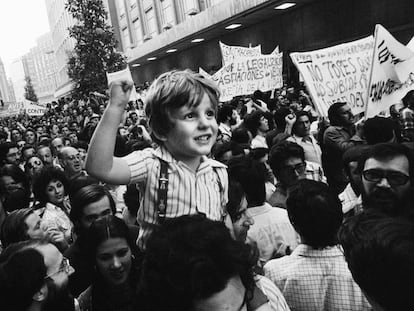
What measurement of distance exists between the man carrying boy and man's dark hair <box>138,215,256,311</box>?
1.61ft

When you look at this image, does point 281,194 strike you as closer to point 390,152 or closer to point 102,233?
point 390,152

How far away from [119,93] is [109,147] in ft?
0.80

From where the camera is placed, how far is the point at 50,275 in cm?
197

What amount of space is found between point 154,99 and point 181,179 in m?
0.36

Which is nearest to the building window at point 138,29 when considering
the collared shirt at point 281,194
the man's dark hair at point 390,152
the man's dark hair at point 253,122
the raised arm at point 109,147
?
the man's dark hair at point 253,122

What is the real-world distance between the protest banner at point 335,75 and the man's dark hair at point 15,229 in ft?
11.0

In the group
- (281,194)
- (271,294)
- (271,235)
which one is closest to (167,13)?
(281,194)

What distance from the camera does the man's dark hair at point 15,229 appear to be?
9.07 feet

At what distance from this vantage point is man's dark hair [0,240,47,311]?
1.77 meters

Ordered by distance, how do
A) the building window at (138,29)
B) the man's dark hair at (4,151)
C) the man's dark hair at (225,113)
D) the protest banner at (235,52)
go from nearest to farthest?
the man's dark hair at (4,151)
the man's dark hair at (225,113)
the protest banner at (235,52)
the building window at (138,29)

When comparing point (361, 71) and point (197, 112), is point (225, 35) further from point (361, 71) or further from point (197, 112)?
point (197, 112)

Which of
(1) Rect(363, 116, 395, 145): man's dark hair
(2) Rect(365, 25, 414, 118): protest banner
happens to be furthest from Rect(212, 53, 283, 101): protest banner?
(1) Rect(363, 116, 395, 145): man's dark hair

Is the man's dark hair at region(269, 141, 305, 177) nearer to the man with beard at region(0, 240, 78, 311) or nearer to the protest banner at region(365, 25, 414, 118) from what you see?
the protest banner at region(365, 25, 414, 118)

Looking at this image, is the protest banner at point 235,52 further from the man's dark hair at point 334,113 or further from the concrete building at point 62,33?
the concrete building at point 62,33
